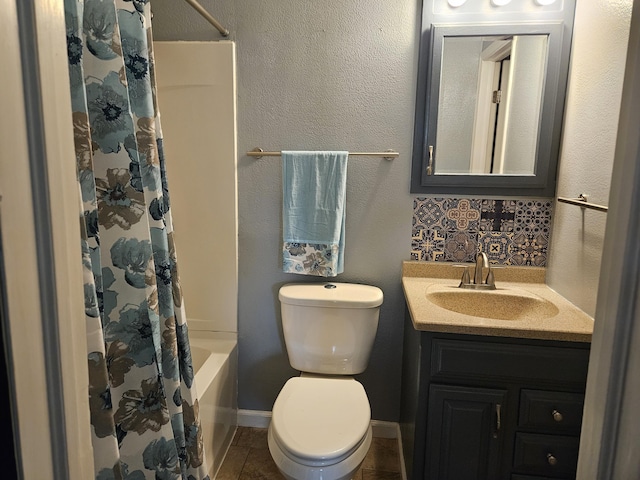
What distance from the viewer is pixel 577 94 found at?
171cm

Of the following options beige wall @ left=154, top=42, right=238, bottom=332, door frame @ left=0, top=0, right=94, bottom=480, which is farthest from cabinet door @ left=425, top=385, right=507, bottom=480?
door frame @ left=0, top=0, right=94, bottom=480

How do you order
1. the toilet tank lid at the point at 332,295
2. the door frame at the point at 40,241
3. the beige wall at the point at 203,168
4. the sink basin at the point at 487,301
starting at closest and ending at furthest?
the door frame at the point at 40,241
the sink basin at the point at 487,301
the toilet tank lid at the point at 332,295
the beige wall at the point at 203,168

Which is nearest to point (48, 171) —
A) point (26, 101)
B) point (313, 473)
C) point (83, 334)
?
point (26, 101)

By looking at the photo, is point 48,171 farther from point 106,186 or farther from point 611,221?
point 611,221

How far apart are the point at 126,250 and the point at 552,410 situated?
138 centimetres

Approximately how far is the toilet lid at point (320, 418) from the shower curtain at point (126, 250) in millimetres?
429

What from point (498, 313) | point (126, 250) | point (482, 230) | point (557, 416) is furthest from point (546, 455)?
point (126, 250)

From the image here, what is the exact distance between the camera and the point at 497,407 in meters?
1.46

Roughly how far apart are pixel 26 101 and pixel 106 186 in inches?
21.4

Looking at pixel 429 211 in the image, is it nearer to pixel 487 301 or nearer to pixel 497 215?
pixel 497 215

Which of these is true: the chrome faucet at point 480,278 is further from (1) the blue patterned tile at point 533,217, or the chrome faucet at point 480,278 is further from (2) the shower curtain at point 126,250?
(2) the shower curtain at point 126,250

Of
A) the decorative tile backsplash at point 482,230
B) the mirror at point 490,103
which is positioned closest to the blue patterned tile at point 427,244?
the decorative tile backsplash at point 482,230

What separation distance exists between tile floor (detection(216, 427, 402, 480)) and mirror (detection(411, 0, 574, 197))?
1.27 metres

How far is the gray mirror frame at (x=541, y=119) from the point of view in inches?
71.1
